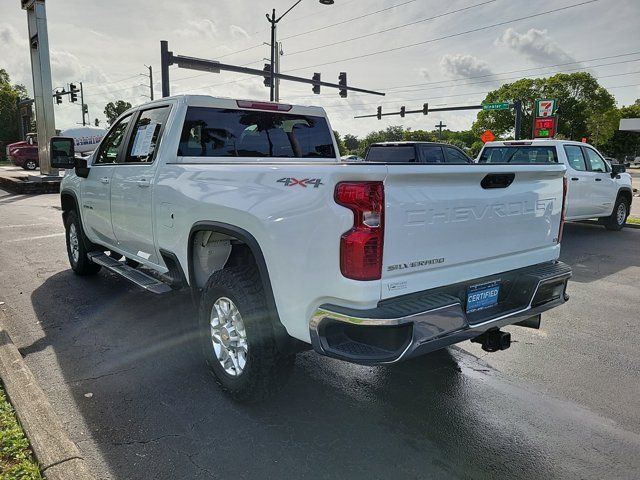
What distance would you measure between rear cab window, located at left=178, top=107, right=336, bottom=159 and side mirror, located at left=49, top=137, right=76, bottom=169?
85.7 inches

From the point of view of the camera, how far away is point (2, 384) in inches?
133

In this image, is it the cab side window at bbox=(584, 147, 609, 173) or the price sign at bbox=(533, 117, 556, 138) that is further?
the price sign at bbox=(533, 117, 556, 138)

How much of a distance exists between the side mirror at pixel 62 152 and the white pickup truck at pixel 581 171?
7.52 meters

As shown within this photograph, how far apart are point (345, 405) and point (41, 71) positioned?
70.4ft

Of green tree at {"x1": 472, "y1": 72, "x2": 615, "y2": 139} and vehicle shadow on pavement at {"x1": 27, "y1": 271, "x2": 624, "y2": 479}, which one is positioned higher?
green tree at {"x1": 472, "y1": 72, "x2": 615, "y2": 139}

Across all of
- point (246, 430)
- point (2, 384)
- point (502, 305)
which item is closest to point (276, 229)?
point (246, 430)

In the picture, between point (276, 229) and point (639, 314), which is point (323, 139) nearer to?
point (276, 229)

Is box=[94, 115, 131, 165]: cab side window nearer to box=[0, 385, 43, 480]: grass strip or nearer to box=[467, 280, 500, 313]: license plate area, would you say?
box=[0, 385, 43, 480]: grass strip

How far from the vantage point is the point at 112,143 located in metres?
5.50

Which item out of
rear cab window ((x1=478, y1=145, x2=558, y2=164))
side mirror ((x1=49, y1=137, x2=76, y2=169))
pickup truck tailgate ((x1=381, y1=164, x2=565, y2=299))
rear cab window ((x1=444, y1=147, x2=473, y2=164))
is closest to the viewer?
pickup truck tailgate ((x1=381, y1=164, x2=565, y2=299))

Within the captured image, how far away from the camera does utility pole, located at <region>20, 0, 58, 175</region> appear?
19.4 metres

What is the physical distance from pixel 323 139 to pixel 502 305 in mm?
2747

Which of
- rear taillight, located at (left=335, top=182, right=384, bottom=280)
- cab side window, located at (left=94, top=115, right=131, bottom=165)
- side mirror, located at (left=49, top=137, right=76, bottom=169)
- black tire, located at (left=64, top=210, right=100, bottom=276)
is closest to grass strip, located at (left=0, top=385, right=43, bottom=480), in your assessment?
rear taillight, located at (left=335, top=182, right=384, bottom=280)

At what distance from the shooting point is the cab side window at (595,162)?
33.5 ft
